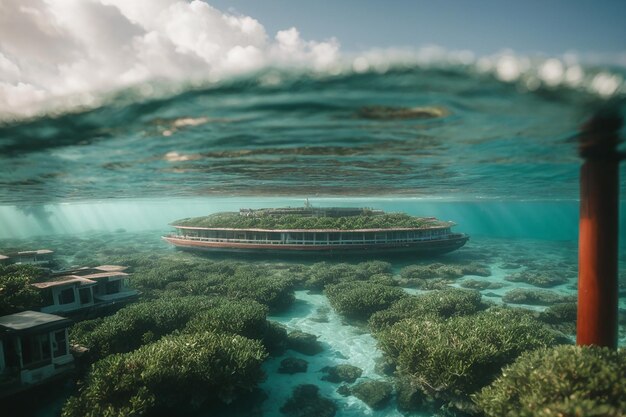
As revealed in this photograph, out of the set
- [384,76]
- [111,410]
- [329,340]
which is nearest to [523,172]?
[329,340]

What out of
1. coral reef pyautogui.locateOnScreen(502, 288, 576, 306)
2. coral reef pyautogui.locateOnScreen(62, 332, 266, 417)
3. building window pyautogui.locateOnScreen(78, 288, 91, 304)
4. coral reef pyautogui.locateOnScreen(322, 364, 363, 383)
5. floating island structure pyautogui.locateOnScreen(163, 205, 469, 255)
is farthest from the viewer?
floating island structure pyautogui.locateOnScreen(163, 205, 469, 255)

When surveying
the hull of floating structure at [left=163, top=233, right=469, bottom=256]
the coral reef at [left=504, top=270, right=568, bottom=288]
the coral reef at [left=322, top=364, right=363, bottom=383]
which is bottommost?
the coral reef at [left=504, top=270, right=568, bottom=288]

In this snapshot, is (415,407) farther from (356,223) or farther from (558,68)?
(356,223)

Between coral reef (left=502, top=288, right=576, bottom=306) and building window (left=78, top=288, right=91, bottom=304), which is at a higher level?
building window (left=78, top=288, right=91, bottom=304)

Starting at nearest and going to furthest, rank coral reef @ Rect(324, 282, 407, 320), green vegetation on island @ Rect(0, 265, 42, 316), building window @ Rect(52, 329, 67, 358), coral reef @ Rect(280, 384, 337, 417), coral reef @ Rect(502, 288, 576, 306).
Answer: coral reef @ Rect(280, 384, 337, 417), building window @ Rect(52, 329, 67, 358), green vegetation on island @ Rect(0, 265, 42, 316), coral reef @ Rect(324, 282, 407, 320), coral reef @ Rect(502, 288, 576, 306)

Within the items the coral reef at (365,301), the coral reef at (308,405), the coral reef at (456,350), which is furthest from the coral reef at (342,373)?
the coral reef at (365,301)

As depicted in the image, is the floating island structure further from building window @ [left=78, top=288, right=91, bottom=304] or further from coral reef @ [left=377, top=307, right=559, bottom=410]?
coral reef @ [left=377, top=307, right=559, bottom=410]

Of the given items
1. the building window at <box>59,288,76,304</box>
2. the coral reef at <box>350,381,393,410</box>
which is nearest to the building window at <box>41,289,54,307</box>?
the building window at <box>59,288,76,304</box>

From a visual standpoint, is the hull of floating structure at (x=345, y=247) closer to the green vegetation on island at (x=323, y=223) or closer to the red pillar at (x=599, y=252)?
the green vegetation on island at (x=323, y=223)
